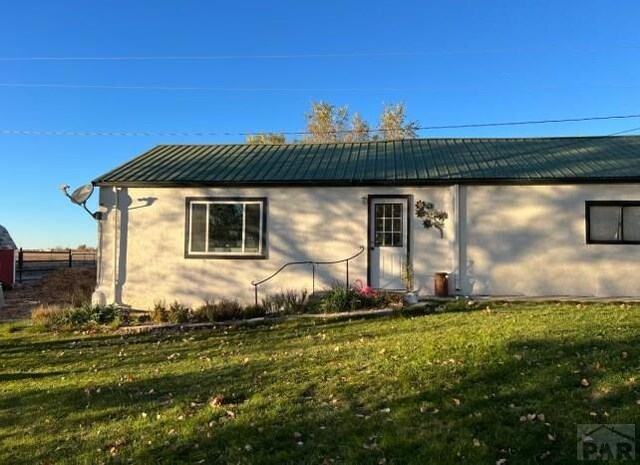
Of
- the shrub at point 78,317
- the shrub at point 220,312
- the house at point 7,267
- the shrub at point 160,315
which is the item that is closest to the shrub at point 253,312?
the shrub at point 220,312

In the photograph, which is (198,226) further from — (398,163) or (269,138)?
(269,138)

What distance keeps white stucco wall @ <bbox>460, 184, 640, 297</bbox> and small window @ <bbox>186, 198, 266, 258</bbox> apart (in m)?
4.48

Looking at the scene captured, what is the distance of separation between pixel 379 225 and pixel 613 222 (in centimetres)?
478

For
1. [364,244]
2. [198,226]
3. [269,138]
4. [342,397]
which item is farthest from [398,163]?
[269,138]

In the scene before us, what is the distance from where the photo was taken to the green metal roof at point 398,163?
38.0 feet

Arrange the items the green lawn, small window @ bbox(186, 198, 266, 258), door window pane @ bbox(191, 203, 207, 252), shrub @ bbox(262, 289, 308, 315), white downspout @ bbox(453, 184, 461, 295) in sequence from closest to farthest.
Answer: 1. the green lawn
2. shrub @ bbox(262, 289, 308, 315)
3. white downspout @ bbox(453, 184, 461, 295)
4. small window @ bbox(186, 198, 266, 258)
5. door window pane @ bbox(191, 203, 207, 252)

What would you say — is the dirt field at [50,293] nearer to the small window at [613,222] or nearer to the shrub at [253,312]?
the shrub at [253,312]

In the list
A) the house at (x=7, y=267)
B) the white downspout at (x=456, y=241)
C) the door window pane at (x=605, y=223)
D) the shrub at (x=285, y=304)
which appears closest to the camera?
the shrub at (x=285, y=304)

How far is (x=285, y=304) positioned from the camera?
1080cm

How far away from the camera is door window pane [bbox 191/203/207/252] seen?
40.1 ft

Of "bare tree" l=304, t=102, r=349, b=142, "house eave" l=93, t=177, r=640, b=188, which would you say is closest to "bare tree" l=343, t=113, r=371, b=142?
"bare tree" l=304, t=102, r=349, b=142

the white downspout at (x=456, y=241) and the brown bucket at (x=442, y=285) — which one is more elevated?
the white downspout at (x=456, y=241)

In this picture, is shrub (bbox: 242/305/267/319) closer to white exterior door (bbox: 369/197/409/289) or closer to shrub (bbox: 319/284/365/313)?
shrub (bbox: 319/284/365/313)

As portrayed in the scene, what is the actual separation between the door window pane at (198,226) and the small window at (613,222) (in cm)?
815
